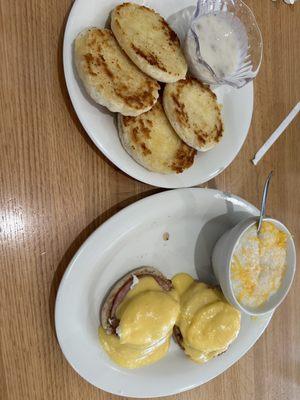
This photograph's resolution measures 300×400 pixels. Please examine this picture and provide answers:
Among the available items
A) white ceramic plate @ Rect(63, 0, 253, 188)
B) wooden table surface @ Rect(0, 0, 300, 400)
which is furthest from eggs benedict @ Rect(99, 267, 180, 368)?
white ceramic plate @ Rect(63, 0, 253, 188)

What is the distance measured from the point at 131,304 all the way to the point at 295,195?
0.67 meters

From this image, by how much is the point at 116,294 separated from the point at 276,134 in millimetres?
670

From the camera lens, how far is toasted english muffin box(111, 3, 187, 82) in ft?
3.22

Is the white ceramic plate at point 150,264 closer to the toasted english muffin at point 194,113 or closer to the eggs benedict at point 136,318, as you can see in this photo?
the eggs benedict at point 136,318

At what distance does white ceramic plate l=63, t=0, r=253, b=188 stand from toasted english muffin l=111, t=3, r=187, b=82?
0.15ft

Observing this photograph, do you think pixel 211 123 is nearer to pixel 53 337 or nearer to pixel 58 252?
pixel 58 252

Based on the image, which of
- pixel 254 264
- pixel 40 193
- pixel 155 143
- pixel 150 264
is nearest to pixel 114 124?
pixel 155 143

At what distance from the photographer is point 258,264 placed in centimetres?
114

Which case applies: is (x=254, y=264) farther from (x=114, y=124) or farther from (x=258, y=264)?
(x=114, y=124)

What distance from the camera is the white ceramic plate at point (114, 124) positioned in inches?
37.9

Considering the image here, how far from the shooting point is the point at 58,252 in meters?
1.02

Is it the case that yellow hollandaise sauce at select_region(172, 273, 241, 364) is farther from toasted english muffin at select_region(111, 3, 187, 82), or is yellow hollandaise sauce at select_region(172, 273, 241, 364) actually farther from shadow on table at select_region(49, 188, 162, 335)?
toasted english muffin at select_region(111, 3, 187, 82)

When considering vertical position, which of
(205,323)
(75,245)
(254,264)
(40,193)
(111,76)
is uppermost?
(111,76)

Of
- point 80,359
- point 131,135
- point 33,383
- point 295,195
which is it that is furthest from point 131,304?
point 295,195
